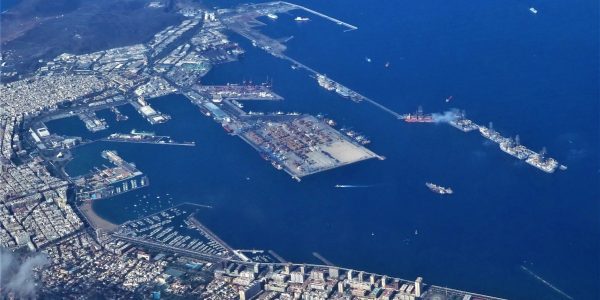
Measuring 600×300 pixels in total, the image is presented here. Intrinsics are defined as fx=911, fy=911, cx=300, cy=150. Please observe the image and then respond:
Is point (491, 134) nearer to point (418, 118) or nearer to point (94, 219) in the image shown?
point (418, 118)

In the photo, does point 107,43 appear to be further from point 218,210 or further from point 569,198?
point 569,198

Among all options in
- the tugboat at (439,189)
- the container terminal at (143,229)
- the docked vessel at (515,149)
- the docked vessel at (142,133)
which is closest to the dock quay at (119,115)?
the container terminal at (143,229)

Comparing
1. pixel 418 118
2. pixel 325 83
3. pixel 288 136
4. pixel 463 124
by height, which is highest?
pixel 463 124

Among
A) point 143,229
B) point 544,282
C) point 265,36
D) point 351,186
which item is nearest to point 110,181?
point 143,229

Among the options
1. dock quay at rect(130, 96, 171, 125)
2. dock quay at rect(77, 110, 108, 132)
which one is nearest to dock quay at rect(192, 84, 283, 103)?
dock quay at rect(130, 96, 171, 125)

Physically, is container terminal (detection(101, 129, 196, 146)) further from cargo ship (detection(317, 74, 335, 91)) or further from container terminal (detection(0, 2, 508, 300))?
cargo ship (detection(317, 74, 335, 91))

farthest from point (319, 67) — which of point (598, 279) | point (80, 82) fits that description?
point (598, 279)
